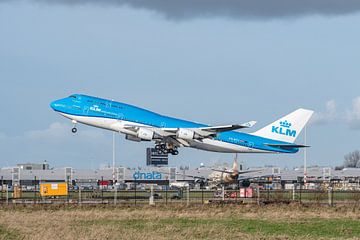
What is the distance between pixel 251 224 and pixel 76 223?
29.2ft

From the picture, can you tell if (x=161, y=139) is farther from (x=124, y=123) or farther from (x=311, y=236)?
(x=311, y=236)

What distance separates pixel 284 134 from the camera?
286ft

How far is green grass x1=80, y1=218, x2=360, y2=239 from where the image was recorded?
35.2 m

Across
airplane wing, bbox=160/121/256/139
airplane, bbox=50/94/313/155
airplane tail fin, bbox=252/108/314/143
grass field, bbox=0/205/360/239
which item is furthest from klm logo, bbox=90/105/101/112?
airplane tail fin, bbox=252/108/314/143

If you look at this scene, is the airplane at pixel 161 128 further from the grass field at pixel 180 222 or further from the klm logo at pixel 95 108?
the grass field at pixel 180 222

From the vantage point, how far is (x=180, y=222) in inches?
1645

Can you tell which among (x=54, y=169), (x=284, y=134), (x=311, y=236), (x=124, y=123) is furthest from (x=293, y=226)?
(x=54, y=169)

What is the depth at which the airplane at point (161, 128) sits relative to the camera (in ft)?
235

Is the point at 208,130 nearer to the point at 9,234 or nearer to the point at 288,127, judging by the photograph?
the point at 288,127

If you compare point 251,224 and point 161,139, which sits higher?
point 161,139

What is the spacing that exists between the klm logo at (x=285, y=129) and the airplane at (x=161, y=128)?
2.35m

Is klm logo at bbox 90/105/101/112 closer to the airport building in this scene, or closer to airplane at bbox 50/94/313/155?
airplane at bbox 50/94/313/155

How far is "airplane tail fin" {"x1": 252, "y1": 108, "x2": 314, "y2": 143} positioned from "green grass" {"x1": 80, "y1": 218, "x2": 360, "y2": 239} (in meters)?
40.4

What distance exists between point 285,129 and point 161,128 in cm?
1861
